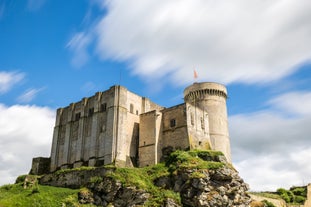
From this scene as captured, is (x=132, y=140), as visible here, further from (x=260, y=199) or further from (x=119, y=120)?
(x=260, y=199)

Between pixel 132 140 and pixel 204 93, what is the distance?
49.4 feet

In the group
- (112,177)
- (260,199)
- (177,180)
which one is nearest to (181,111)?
(177,180)

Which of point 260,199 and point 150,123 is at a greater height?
point 150,123

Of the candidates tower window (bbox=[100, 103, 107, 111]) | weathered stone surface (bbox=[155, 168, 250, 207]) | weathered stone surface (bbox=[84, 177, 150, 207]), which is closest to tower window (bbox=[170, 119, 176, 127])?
weathered stone surface (bbox=[155, 168, 250, 207])

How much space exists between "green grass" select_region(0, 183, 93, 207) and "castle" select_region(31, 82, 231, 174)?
7.66 meters

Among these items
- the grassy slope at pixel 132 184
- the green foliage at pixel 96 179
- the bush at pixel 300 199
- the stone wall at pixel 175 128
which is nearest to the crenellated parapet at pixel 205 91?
the stone wall at pixel 175 128

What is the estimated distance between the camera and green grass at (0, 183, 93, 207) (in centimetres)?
3693

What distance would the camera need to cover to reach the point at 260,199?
166 ft

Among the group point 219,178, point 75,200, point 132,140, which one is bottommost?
point 75,200

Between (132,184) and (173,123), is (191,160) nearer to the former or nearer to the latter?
(173,123)

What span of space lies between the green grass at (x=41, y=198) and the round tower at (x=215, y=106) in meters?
23.9

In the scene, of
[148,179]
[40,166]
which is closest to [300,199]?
[148,179]

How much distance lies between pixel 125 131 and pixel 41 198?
14180 millimetres

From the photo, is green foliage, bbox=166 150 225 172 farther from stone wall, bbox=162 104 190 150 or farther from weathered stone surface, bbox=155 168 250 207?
stone wall, bbox=162 104 190 150
